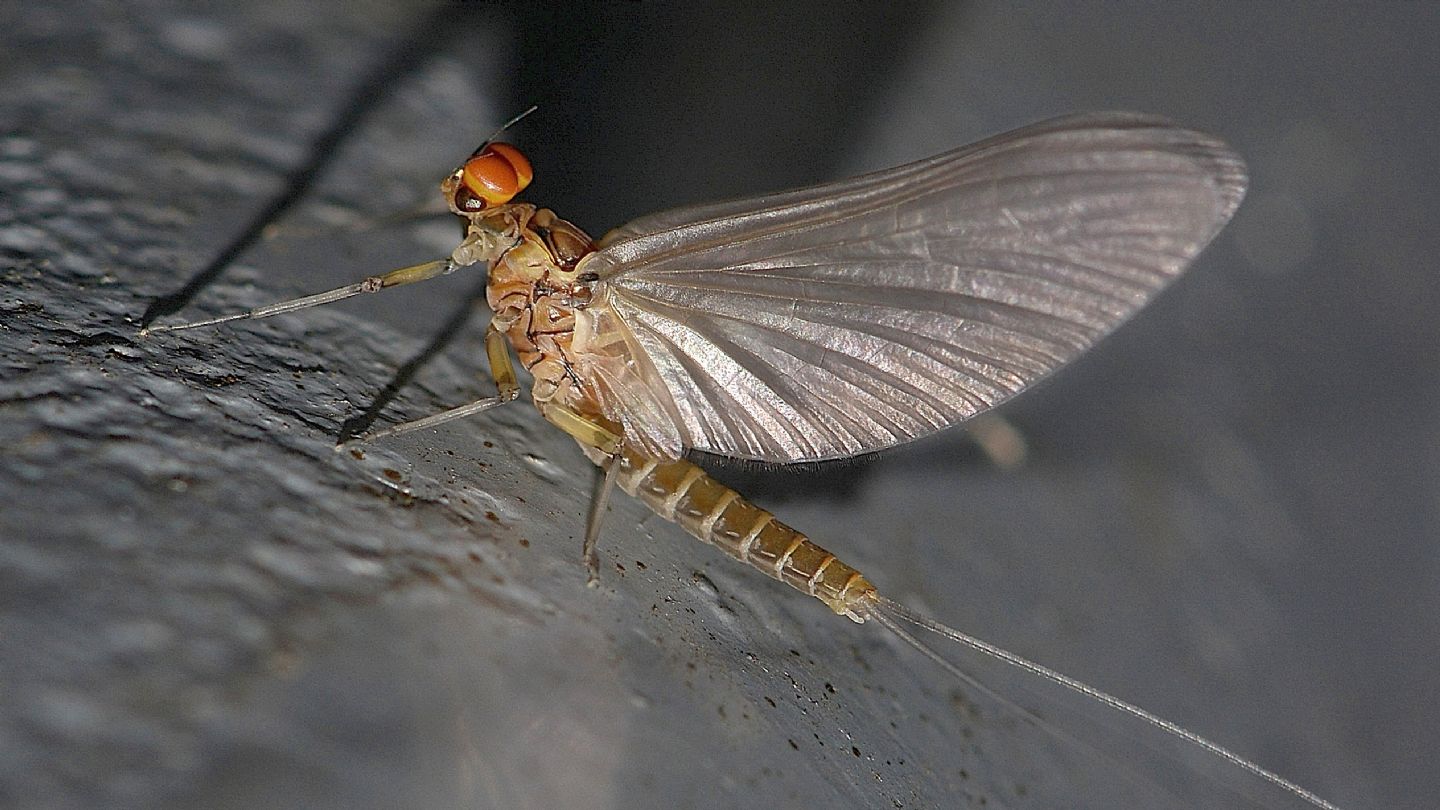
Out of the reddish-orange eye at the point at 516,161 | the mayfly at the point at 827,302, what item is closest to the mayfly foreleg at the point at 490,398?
the mayfly at the point at 827,302

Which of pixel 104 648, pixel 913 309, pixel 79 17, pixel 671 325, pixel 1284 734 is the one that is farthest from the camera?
pixel 1284 734

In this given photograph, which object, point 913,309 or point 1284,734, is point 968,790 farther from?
point 1284,734

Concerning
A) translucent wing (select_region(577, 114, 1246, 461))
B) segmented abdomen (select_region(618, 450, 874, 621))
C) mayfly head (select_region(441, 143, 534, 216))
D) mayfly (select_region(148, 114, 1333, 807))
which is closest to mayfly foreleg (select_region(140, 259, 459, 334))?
mayfly (select_region(148, 114, 1333, 807))

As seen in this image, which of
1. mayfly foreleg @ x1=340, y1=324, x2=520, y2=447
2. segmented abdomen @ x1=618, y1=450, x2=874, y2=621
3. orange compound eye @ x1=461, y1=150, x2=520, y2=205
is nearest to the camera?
mayfly foreleg @ x1=340, y1=324, x2=520, y2=447

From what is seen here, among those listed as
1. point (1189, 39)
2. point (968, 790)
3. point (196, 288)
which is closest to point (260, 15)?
point (196, 288)

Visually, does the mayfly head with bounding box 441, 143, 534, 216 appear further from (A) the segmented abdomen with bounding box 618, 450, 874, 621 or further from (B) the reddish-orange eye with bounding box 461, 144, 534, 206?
(A) the segmented abdomen with bounding box 618, 450, 874, 621

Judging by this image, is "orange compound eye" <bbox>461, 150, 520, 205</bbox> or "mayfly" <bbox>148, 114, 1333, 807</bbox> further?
"orange compound eye" <bbox>461, 150, 520, 205</bbox>

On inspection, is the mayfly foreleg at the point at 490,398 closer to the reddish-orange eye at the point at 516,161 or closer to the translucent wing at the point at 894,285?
the translucent wing at the point at 894,285

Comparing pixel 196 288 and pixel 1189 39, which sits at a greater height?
pixel 1189 39

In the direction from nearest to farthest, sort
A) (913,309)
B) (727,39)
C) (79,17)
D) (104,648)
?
1. (104,648)
2. (913,309)
3. (79,17)
4. (727,39)
